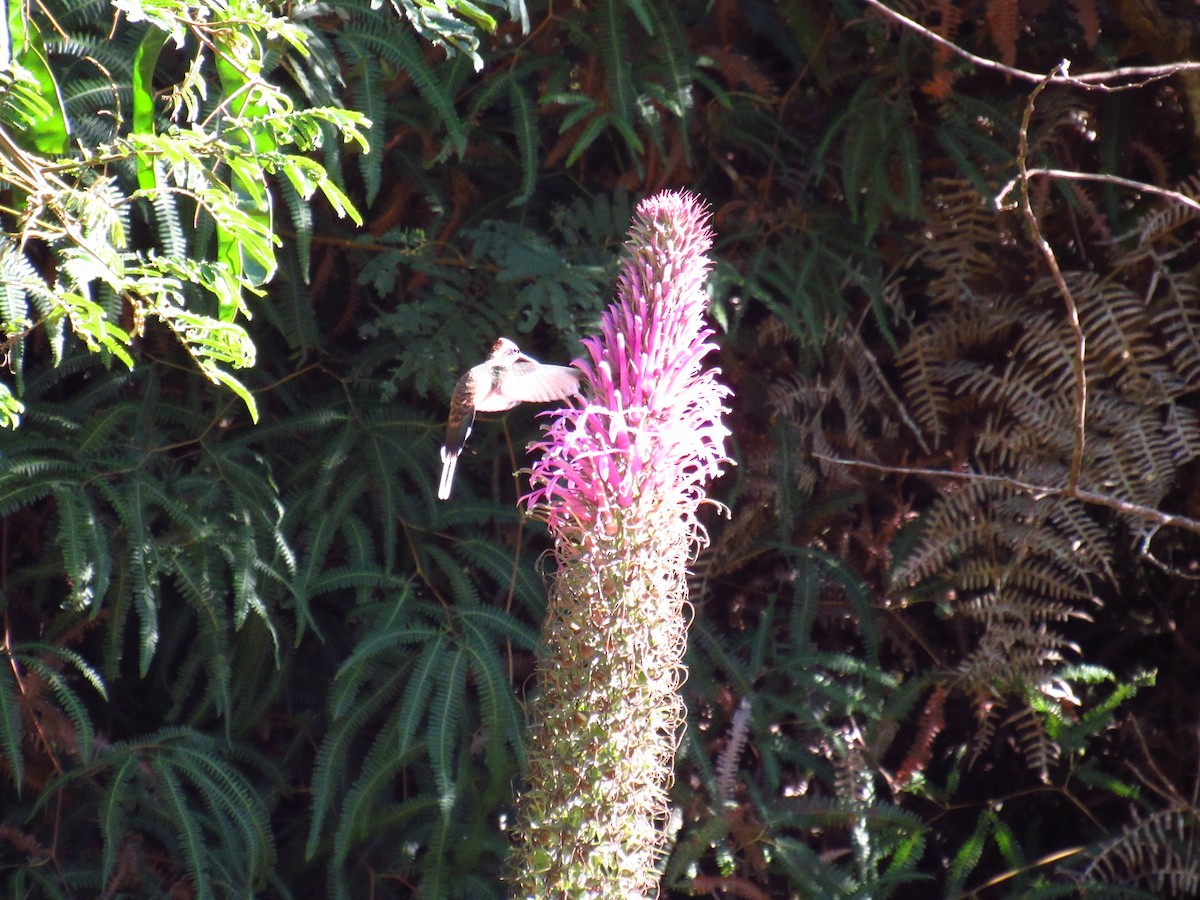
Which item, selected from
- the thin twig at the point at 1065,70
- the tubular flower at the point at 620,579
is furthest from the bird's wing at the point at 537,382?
the thin twig at the point at 1065,70

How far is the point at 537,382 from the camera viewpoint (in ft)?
5.32

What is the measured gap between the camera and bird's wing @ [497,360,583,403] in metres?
1.55

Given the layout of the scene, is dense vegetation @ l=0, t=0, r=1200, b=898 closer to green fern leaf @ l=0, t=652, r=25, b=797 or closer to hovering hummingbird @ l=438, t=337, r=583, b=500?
green fern leaf @ l=0, t=652, r=25, b=797

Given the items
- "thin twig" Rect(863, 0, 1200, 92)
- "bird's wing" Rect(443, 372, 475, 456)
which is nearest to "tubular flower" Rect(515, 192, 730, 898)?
"bird's wing" Rect(443, 372, 475, 456)

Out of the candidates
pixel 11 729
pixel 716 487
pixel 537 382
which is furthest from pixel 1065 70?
pixel 11 729

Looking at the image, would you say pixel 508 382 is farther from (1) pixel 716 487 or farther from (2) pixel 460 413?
(1) pixel 716 487

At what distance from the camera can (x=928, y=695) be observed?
247cm

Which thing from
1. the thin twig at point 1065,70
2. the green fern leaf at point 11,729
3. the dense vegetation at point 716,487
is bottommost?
the green fern leaf at point 11,729

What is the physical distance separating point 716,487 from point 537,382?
0.87 m

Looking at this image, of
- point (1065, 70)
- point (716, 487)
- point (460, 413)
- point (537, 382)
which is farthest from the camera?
point (716, 487)

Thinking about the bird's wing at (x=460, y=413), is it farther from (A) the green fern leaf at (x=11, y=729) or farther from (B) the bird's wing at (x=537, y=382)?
(A) the green fern leaf at (x=11, y=729)

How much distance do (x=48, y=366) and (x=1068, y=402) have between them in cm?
193

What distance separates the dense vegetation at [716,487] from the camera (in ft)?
6.50

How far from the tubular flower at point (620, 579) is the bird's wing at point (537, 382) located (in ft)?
1.04
